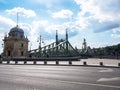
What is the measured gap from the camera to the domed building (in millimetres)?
99875

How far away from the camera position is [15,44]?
328 feet

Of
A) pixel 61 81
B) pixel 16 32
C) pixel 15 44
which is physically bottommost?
pixel 61 81

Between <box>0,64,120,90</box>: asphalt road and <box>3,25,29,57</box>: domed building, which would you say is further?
<box>3,25,29,57</box>: domed building

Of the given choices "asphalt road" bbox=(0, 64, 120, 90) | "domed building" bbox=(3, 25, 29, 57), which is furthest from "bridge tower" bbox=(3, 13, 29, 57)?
"asphalt road" bbox=(0, 64, 120, 90)

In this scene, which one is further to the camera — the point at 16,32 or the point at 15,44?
the point at 16,32

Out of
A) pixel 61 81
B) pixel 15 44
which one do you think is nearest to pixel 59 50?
pixel 15 44

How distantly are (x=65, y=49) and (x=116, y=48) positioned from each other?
40577mm

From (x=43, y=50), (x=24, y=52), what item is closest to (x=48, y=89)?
(x=43, y=50)

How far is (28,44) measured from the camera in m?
106

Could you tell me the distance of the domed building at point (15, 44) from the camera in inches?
3932

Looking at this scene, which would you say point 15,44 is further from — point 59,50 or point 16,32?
point 59,50

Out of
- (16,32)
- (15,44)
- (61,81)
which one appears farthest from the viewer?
(16,32)

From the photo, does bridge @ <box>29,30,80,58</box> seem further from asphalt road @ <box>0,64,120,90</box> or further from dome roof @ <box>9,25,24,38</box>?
asphalt road @ <box>0,64,120,90</box>

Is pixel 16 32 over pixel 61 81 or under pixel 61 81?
over
